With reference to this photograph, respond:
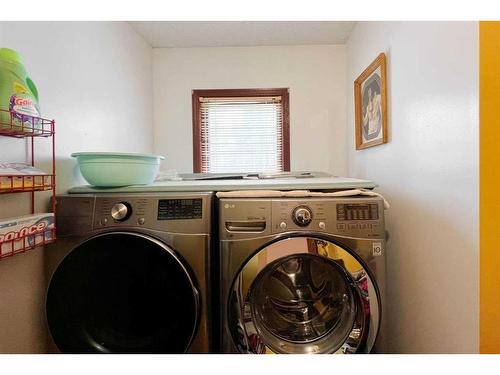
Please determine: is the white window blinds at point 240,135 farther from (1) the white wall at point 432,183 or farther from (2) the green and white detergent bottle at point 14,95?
(2) the green and white detergent bottle at point 14,95

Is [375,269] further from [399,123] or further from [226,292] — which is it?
[399,123]

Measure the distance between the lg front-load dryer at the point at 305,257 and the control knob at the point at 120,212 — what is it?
1.30 feet

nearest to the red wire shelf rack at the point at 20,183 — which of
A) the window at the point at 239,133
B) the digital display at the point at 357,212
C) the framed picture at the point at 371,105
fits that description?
the digital display at the point at 357,212

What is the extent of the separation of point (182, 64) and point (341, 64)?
1.39 meters

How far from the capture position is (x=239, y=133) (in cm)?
235

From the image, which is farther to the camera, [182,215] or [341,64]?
[341,64]

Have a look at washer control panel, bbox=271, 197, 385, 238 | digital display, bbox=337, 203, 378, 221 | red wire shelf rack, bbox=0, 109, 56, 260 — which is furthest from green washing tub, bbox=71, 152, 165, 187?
digital display, bbox=337, 203, 378, 221

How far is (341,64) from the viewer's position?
226 centimetres

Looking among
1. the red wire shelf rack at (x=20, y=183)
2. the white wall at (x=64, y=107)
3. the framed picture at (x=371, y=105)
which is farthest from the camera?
the framed picture at (x=371, y=105)

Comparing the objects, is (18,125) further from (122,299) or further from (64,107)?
(122,299)

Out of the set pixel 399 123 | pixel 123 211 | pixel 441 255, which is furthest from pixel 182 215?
pixel 399 123

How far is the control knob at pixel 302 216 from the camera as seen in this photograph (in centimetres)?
109

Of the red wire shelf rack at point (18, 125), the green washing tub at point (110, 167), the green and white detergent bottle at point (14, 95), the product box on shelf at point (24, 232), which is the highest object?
the green and white detergent bottle at point (14, 95)

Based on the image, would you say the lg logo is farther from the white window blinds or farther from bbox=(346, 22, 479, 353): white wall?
the white window blinds
